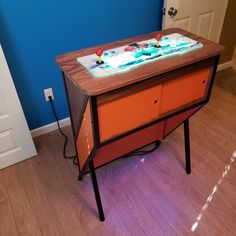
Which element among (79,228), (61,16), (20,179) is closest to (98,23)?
(61,16)

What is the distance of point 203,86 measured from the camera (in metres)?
1.37

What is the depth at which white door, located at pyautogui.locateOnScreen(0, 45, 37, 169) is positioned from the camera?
1.56m

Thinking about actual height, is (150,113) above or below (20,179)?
above

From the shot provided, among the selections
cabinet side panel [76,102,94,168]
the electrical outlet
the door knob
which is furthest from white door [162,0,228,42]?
cabinet side panel [76,102,94,168]

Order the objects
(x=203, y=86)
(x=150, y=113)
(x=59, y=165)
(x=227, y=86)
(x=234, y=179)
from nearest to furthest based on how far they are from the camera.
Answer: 1. (x=150, y=113)
2. (x=203, y=86)
3. (x=234, y=179)
4. (x=59, y=165)
5. (x=227, y=86)

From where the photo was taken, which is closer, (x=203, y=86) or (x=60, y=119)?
(x=203, y=86)

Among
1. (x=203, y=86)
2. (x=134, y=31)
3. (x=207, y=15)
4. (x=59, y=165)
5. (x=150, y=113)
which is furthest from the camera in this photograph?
(x=207, y=15)

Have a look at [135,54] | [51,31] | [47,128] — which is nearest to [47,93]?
[47,128]

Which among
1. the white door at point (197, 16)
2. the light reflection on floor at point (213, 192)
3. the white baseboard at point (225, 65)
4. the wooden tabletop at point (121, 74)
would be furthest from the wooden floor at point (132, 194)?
the white baseboard at point (225, 65)

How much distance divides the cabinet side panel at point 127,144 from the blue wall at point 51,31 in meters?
0.76

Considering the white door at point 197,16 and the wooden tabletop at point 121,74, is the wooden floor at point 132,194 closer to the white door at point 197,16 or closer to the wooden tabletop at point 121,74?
the wooden tabletop at point 121,74

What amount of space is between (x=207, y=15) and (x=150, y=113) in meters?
1.67

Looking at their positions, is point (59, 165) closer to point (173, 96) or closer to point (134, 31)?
point (173, 96)

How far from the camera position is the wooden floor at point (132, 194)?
148 centimetres
